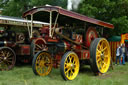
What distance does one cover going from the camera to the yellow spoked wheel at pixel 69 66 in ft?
17.4

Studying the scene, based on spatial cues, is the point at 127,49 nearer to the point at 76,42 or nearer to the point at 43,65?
the point at 76,42

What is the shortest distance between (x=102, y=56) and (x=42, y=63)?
7.37 ft

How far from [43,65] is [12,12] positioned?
→ 37.6ft

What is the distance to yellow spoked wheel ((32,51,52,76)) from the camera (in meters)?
5.80

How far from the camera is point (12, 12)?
1647cm

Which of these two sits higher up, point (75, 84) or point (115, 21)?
point (115, 21)

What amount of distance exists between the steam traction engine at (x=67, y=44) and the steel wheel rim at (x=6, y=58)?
39.3 inches

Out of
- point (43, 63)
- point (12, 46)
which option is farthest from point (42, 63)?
point (12, 46)

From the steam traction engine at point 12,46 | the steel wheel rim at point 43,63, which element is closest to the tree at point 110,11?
the steam traction engine at point 12,46

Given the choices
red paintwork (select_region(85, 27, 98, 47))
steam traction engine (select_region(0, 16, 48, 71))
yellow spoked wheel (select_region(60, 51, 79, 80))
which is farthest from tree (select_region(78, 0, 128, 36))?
yellow spoked wheel (select_region(60, 51, 79, 80))

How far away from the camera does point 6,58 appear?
297 inches

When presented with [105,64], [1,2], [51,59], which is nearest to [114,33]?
[105,64]

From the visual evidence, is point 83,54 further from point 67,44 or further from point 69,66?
point 69,66

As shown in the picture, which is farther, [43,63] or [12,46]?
[12,46]
